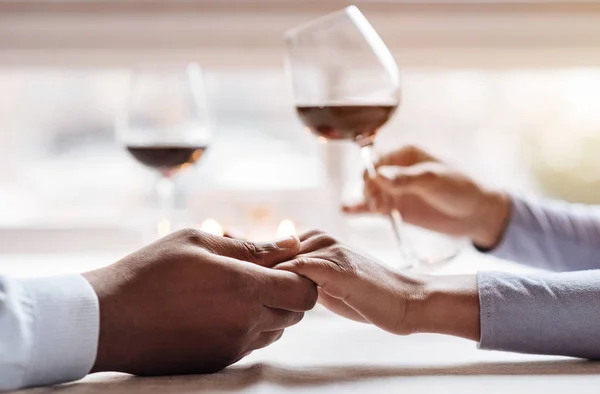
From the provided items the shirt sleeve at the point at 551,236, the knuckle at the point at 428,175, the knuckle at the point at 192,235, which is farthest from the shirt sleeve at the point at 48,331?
the shirt sleeve at the point at 551,236

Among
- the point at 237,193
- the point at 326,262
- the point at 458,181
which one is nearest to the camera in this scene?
the point at 326,262

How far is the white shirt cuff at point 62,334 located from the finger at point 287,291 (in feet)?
0.53

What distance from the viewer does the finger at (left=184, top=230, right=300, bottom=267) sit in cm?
92

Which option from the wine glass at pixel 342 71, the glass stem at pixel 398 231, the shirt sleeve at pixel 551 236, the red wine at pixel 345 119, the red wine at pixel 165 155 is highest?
the wine glass at pixel 342 71

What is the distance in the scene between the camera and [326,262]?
0.93 m

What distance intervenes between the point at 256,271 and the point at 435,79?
1.33 meters

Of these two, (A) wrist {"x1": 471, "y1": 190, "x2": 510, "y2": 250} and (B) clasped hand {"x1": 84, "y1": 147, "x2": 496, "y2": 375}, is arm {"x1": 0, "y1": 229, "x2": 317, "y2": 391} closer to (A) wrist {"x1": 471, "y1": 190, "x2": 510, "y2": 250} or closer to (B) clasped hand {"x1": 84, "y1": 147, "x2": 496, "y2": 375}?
(B) clasped hand {"x1": 84, "y1": 147, "x2": 496, "y2": 375}

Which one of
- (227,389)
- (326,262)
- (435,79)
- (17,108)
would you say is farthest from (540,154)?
(227,389)

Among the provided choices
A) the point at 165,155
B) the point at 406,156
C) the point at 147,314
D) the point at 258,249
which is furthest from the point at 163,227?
the point at 147,314

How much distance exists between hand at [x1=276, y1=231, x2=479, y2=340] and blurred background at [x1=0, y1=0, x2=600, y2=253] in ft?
2.95

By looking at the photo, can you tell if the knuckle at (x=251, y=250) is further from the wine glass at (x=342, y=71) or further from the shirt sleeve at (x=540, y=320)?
the wine glass at (x=342, y=71)

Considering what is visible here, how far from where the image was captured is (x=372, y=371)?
2.99 ft

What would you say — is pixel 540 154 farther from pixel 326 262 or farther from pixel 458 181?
pixel 326 262

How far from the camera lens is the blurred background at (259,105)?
1944 millimetres
